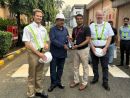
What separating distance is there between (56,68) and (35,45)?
1471 mm

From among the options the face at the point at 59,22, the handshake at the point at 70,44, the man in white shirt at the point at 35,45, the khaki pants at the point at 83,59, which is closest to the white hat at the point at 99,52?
the khaki pants at the point at 83,59

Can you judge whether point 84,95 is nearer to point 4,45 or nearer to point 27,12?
point 4,45

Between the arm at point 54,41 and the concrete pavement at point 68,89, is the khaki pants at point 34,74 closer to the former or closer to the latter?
the concrete pavement at point 68,89

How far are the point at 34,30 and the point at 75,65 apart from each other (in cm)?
184

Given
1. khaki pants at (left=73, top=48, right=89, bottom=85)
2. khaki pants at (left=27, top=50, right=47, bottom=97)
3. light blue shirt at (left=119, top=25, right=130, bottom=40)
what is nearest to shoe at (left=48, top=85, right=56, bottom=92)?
khaki pants at (left=27, top=50, right=47, bottom=97)

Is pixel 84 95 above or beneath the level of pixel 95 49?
beneath

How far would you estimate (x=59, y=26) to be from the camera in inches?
270

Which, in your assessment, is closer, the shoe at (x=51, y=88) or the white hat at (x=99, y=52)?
the shoe at (x=51, y=88)

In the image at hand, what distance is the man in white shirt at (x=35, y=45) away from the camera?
602 cm

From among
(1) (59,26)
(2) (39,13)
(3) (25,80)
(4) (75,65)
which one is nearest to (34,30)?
(2) (39,13)

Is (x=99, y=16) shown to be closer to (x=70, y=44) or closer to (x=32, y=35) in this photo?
(x=70, y=44)

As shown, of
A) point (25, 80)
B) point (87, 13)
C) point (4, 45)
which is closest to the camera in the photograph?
point (25, 80)

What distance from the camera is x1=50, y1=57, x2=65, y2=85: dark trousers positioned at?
23.1 ft

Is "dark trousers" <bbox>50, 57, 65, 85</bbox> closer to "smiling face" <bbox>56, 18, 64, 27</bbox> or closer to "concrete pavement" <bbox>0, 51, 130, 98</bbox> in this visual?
"concrete pavement" <bbox>0, 51, 130, 98</bbox>
